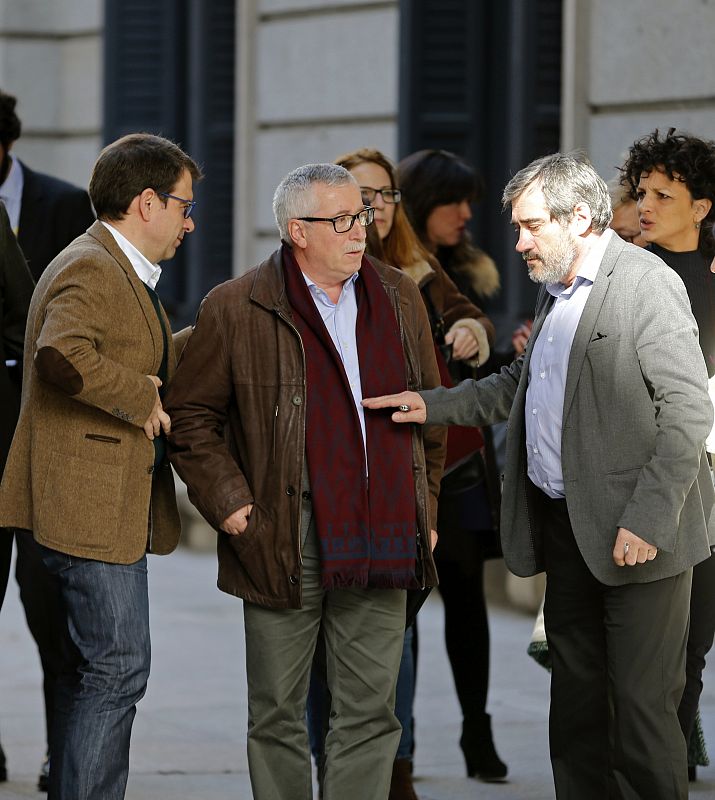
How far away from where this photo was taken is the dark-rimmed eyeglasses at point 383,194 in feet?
17.4

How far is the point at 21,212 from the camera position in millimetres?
5711

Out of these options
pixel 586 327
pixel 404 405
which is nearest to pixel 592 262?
pixel 586 327

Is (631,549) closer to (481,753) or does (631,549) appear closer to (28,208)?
(481,753)

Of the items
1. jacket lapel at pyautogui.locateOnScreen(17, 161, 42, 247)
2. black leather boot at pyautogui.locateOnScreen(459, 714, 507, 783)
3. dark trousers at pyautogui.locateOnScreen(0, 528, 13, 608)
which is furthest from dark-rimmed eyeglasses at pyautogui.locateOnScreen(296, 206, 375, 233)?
black leather boot at pyautogui.locateOnScreen(459, 714, 507, 783)

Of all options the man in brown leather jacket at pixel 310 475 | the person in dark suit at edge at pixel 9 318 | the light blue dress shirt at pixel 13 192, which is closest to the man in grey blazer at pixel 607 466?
the man in brown leather jacket at pixel 310 475

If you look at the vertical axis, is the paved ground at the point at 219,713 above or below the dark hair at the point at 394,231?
below

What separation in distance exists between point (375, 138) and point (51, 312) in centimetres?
509

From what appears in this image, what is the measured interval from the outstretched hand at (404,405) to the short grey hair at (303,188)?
0.50 m

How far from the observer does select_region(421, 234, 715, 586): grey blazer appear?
4062mm

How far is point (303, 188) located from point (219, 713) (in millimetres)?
2685

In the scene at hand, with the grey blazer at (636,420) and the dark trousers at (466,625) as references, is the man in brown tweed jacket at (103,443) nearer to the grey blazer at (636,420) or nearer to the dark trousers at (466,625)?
the grey blazer at (636,420)

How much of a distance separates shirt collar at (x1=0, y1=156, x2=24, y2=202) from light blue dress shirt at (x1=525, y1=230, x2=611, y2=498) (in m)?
2.14

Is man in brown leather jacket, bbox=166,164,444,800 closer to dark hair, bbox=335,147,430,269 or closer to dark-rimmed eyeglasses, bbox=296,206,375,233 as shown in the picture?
dark-rimmed eyeglasses, bbox=296,206,375,233

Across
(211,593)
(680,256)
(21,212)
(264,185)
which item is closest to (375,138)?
(264,185)
